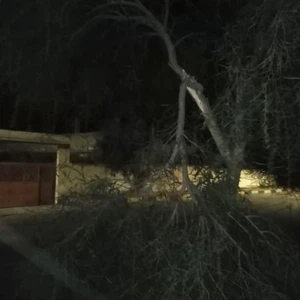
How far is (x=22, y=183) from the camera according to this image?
17047mm

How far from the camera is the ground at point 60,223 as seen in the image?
677 centimetres

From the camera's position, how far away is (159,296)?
5.91 m

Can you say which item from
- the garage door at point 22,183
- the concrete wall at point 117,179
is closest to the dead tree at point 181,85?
the concrete wall at point 117,179

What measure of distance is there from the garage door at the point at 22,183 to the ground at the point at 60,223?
19.1 feet

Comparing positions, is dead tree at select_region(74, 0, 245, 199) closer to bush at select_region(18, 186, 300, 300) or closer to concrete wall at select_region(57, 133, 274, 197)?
concrete wall at select_region(57, 133, 274, 197)

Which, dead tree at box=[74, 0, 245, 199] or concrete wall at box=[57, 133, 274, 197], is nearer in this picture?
concrete wall at box=[57, 133, 274, 197]

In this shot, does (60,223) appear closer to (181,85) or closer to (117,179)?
(117,179)

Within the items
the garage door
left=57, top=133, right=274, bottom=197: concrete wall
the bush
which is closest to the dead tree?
left=57, top=133, right=274, bottom=197: concrete wall

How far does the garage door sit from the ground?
19.1 feet

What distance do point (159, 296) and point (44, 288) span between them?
136cm

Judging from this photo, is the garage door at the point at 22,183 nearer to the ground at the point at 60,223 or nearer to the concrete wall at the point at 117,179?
the ground at the point at 60,223

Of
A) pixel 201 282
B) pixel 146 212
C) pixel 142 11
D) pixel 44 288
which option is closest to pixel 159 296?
pixel 201 282

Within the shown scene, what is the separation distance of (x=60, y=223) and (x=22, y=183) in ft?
34.6

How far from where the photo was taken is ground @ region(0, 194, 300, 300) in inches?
267
